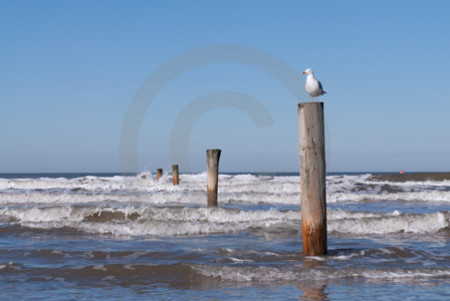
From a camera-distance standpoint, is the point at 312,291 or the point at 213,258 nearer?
the point at 312,291

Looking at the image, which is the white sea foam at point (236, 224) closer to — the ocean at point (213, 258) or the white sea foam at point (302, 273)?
the ocean at point (213, 258)

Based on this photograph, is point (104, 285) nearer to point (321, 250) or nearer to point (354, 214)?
point (321, 250)

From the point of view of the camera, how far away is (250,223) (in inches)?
514

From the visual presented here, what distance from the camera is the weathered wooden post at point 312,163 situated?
766cm

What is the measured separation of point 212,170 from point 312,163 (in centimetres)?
988

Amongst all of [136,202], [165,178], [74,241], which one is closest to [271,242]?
[74,241]

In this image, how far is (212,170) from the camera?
1741 centimetres

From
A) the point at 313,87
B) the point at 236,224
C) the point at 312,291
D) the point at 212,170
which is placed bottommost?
the point at 312,291

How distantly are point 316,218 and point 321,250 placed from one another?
26.9 inches

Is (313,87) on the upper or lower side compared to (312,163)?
upper

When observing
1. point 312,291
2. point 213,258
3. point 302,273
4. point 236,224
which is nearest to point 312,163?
point 302,273

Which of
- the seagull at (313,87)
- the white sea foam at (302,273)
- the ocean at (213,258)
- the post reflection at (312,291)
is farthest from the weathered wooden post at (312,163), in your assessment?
the seagull at (313,87)

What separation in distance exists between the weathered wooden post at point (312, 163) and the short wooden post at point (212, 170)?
30.6ft

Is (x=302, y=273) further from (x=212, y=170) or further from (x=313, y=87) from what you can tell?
(x=212, y=170)
